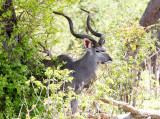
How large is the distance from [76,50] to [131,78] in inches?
57.8

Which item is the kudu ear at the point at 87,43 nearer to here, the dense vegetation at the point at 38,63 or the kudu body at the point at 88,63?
the kudu body at the point at 88,63

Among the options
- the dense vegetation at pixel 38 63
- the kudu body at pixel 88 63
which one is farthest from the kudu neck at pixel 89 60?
the dense vegetation at pixel 38 63

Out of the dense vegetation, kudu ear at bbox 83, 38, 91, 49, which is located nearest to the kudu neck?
kudu ear at bbox 83, 38, 91, 49

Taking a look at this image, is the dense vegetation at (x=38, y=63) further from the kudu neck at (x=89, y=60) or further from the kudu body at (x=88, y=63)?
the kudu neck at (x=89, y=60)

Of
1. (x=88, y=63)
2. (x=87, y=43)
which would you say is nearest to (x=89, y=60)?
(x=88, y=63)

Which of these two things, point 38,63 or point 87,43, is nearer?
point 87,43

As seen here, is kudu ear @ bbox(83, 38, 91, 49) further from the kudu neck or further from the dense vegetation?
the dense vegetation

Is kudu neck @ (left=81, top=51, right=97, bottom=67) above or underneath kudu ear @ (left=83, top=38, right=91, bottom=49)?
underneath

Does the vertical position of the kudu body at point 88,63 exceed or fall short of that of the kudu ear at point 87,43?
it falls short

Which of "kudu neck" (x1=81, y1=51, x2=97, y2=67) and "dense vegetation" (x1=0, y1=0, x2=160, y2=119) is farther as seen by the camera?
"kudu neck" (x1=81, y1=51, x2=97, y2=67)

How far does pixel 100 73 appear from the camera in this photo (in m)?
5.70

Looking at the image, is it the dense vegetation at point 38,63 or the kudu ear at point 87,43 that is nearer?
the dense vegetation at point 38,63

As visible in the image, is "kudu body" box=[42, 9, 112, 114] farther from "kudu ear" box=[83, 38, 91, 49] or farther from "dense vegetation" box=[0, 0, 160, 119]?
"dense vegetation" box=[0, 0, 160, 119]

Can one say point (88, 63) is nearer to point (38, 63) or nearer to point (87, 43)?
point (87, 43)
